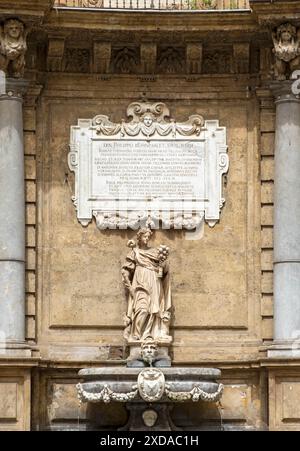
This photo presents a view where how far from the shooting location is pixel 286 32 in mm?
20438

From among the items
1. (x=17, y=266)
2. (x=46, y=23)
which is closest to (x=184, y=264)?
(x=17, y=266)

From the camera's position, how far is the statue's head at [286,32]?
2042 cm

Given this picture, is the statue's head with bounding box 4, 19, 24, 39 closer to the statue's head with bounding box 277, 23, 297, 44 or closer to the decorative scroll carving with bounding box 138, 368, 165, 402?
the statue's head with bounding box 277, 23, 297, 44

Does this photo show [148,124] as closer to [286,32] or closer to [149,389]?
[286,32]

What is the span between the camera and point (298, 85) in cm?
2072

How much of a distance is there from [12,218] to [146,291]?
6.29 feet

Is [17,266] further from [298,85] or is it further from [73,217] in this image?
[298,85]

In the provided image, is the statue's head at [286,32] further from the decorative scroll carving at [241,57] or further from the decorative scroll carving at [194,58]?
the decorative scroll carving at [194,58]

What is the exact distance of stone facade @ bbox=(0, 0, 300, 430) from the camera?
20578mm

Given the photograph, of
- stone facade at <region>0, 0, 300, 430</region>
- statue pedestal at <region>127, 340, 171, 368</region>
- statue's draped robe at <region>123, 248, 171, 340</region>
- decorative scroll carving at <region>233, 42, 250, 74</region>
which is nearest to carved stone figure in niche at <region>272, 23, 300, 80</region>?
stone facade at <region>0, 0, 300, 430</region>

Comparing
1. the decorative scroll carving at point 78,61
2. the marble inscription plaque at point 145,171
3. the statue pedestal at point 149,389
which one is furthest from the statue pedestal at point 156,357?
the decorative scroll carving at point 78,61

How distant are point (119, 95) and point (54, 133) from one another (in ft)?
3.25

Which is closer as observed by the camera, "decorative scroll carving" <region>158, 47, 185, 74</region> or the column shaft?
the column shaft

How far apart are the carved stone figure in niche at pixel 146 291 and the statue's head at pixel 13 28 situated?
2.94 meters
